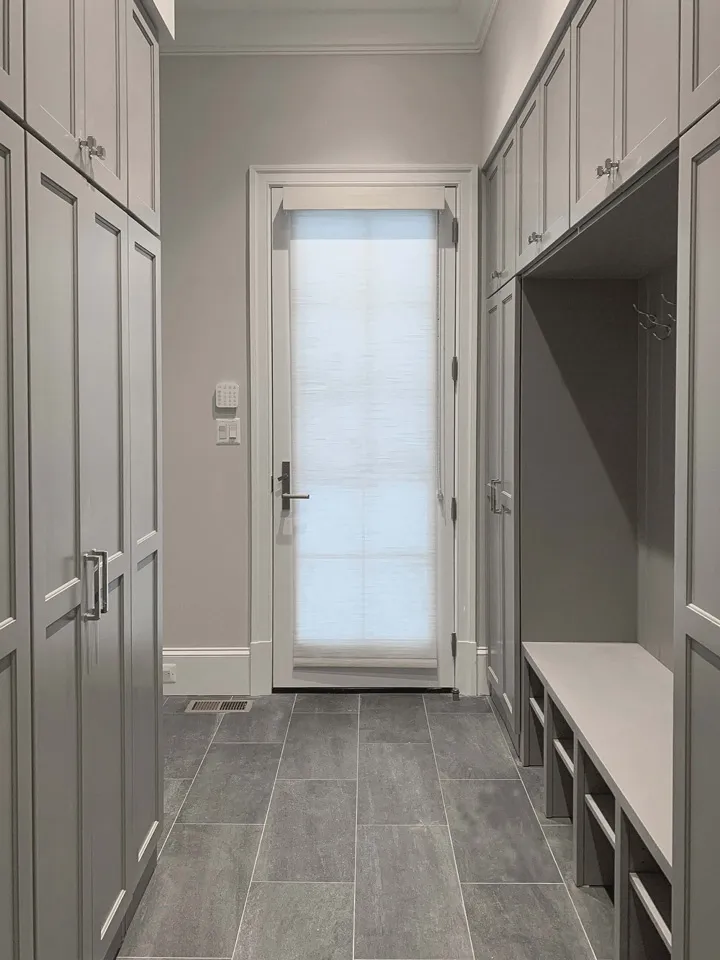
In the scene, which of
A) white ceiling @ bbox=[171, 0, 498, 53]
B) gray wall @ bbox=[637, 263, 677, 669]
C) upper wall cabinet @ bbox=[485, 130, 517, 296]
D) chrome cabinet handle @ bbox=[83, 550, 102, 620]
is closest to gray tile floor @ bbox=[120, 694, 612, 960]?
gray wall @ bbox=[637, 263, 677, 669]

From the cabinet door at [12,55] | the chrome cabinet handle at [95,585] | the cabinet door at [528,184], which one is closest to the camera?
the cabinet door at [12,55]

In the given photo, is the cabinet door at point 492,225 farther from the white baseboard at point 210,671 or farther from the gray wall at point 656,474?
the white baseboard at point 210,671

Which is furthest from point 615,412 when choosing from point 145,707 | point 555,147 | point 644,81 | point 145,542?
point 145,707

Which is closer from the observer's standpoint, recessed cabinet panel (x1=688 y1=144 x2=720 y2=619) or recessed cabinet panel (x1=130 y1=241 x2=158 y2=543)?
recessed cabinet panel (x1=688 y1=144 x2=720 y2=619)

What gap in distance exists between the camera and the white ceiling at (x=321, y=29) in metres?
3.46

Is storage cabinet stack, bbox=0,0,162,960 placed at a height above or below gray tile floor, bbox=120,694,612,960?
above

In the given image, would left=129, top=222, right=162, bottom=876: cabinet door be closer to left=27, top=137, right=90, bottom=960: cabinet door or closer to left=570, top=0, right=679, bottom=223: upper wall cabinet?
left=27, top=137, right=90, bottom=960: cabinet door

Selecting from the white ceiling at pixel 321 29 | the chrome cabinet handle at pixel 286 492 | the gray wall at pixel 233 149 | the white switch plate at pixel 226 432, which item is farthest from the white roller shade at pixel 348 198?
the chrome cabinet handle at pixel 286 492

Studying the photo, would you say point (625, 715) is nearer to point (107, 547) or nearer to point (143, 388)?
point (107, 547)

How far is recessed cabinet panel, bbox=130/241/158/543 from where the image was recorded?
1.94 metres

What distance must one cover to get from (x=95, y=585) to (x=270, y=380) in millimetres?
2143

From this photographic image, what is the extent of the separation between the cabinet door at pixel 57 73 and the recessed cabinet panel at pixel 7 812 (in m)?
0.92

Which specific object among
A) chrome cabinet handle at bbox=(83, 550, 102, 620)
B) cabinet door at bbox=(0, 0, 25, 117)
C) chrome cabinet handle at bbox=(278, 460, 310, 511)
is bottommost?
chrome cabinet handle at bbox=(83, 550, 102, 620)

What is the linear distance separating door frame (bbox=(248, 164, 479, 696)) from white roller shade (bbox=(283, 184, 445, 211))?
31mm
